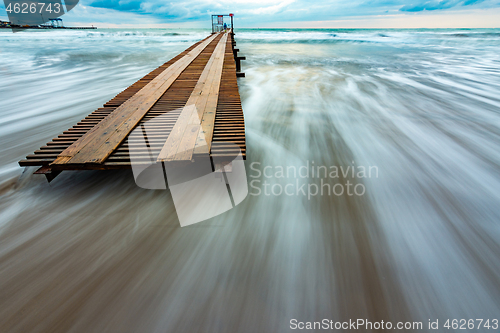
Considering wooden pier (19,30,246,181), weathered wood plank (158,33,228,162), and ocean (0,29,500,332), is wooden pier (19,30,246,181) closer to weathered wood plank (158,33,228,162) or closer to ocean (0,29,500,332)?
weathered wood plank (158,33,228,162)

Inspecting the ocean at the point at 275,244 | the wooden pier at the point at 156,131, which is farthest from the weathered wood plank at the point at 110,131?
the ocean at the point at 275,244

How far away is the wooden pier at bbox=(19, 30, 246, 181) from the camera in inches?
Answer: 82.9

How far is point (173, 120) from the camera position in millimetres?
2918

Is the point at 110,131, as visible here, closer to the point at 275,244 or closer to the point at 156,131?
the point at 156,131

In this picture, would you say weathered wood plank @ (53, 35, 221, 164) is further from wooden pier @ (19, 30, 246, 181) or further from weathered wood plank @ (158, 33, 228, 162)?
weathered wood plank @ (158, 33, 228, 162)

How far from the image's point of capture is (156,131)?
2.65 meters

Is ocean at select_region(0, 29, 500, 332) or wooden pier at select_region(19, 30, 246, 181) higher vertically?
wooden pier at select_region(19, 30, 246, 181)

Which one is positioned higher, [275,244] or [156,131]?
[156,131]

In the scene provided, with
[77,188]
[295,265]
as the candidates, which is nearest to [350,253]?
[295,265]

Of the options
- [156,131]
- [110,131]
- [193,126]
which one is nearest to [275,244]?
[193,126]

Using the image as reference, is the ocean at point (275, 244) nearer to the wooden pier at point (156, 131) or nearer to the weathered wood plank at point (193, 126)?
the wooden pier at point (156, 131)

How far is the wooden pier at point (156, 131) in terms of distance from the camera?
6.91ft

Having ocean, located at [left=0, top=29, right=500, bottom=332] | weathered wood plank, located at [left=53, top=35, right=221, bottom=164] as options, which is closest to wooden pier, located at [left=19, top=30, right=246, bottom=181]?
weathered wood plank, located at [left=53, top=35, right=221, bottom=164]

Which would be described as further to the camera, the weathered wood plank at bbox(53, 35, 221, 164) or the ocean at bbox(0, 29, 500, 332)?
the weathered wood plank at bbox(53, 35, 221, 164)
